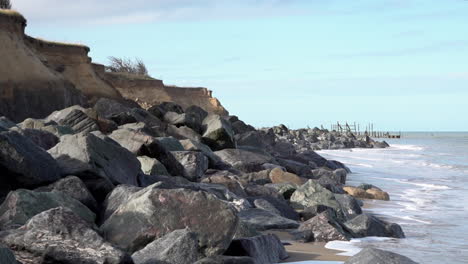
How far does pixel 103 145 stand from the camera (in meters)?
7.79

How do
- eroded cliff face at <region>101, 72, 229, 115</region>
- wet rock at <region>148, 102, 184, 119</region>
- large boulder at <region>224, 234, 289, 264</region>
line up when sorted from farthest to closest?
eroded cliff face at <region>101, 72, 229, 115</region>, wet rock at <region>148, 102, 184, 119</region>, large boulder at <region>224, 234, 289, 264</region>

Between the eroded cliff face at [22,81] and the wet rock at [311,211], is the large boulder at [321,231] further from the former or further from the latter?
the eroded cliff face at [22,81]

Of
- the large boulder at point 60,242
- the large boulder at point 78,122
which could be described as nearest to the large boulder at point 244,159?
the large boulder at point 78,122

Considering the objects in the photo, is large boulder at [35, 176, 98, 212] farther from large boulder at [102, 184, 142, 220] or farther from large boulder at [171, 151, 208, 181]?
large boulder at [171, 151, 208, 181]

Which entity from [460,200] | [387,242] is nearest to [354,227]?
[387,242]

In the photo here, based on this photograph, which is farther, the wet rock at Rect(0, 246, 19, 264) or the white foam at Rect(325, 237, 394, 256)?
the white foam at Rect(325, 237, 394, 256)

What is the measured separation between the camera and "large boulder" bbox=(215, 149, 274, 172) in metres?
14.0

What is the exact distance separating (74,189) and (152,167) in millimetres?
2908

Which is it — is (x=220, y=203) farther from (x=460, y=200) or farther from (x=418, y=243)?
(x=460, y=200)

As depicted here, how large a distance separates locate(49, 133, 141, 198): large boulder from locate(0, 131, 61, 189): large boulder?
36 cm

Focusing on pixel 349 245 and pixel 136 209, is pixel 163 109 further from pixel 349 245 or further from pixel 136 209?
pixel 136 209

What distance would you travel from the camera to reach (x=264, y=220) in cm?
743

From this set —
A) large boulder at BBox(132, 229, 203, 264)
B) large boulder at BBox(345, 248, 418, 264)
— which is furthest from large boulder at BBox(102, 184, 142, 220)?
large boulder at BBox(345, 248, 418, 264)

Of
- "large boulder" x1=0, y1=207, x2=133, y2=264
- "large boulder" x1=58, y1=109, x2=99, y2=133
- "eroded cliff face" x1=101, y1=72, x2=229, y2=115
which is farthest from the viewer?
"eroded cliff face" x1=101, y1=72, x2=229, y2=115
